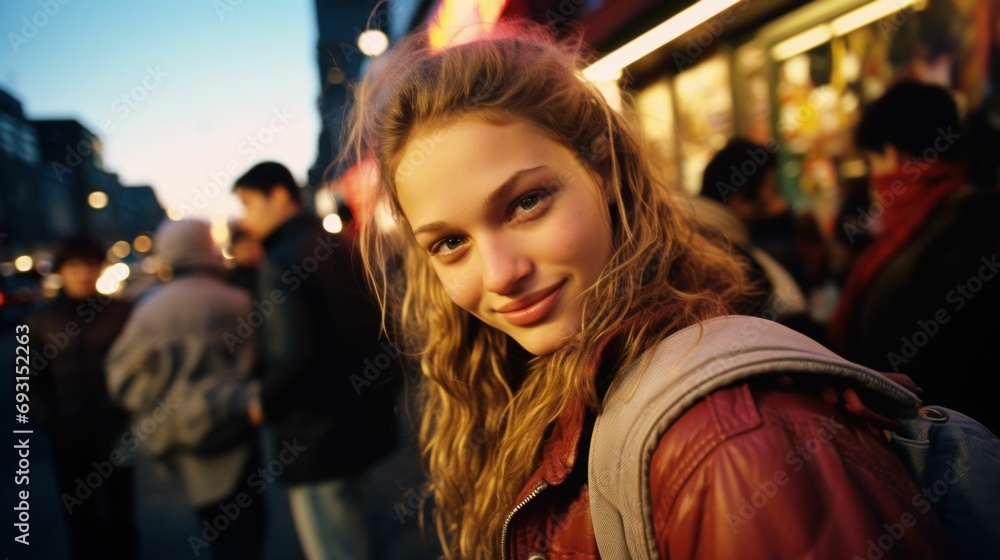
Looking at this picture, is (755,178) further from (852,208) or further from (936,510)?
(936,510)

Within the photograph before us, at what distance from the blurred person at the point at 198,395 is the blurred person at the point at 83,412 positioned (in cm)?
14

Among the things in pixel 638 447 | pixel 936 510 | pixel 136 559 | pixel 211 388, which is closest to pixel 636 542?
pixel 638 447

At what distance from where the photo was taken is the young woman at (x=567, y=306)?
64 cm

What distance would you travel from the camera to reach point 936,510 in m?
0.79

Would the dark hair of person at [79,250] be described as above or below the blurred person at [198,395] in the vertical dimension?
above

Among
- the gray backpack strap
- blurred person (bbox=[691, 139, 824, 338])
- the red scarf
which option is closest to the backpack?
the gray backpack strap

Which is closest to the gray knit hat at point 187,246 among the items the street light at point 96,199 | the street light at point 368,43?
the street light at point 96,199

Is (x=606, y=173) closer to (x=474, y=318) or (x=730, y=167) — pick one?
(x=474, y=318)

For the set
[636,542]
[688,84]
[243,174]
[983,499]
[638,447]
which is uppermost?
[688,84]

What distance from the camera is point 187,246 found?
10.7 ft

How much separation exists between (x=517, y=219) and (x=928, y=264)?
1.88 metres

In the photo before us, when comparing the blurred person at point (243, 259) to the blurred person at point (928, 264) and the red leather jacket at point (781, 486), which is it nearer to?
the blurred person at point (928, 264)

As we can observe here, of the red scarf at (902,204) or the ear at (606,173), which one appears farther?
the red scarf at (902,204)

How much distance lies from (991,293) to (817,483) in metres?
1.92
